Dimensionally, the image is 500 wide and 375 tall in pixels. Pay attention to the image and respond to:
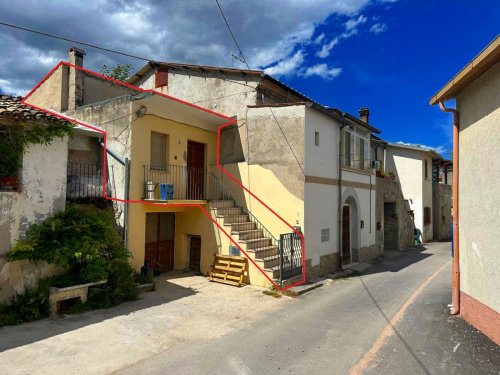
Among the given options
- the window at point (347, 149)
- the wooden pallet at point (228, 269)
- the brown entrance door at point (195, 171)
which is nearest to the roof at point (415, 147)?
the window at point (347, 149)

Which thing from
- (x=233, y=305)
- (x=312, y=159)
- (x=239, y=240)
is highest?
(x=312, y=159)

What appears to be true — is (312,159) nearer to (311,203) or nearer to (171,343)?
(311,203)

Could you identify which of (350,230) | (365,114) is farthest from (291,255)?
(365,114)

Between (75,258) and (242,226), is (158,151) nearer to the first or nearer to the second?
(242,226)

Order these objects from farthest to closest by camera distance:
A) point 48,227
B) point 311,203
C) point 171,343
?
point 311,203 < point 48,227 < point 171,343

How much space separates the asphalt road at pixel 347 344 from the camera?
17.9 feet

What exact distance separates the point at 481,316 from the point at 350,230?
29.8ft

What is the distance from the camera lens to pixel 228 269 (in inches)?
440

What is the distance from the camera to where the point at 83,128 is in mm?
10906

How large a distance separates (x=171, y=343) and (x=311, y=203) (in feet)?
22.9

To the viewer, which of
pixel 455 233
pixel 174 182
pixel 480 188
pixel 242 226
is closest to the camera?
pixel 480 188

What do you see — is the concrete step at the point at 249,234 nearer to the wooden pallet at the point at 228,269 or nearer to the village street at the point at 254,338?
the wooden pallet at the point at 228,269

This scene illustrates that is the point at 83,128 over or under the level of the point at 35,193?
over

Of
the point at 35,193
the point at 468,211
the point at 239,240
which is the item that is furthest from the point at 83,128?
the point at 468,211
